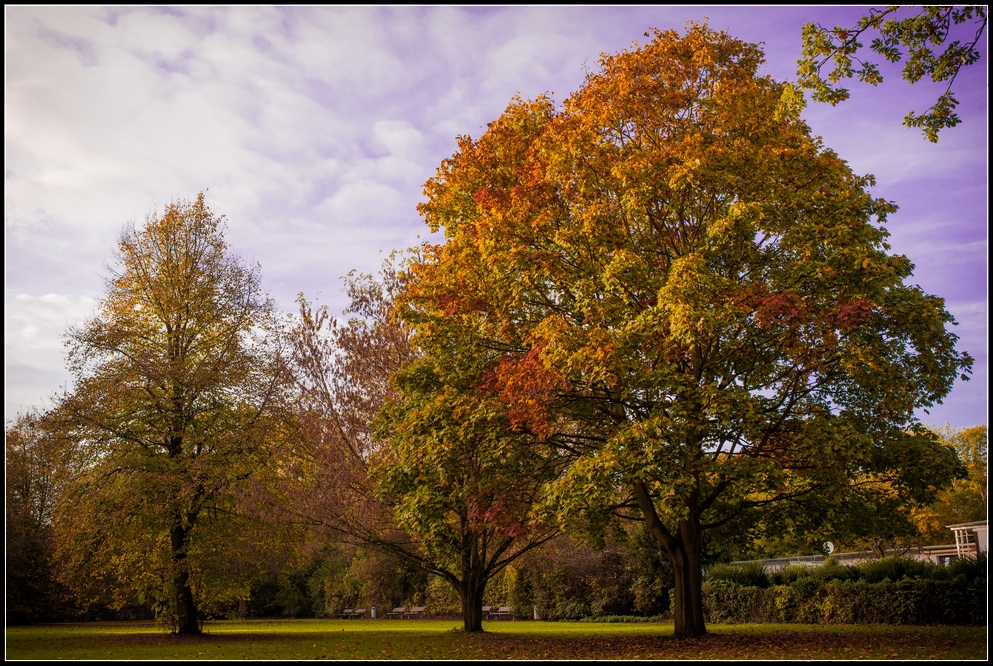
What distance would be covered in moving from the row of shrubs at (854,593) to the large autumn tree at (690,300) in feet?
20.7

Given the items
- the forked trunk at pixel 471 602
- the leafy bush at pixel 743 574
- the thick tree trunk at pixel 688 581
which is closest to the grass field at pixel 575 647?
the thick tree trunk at pixel 688 581

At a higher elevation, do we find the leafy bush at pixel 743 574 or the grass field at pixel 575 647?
the grass field at pixel 575 647

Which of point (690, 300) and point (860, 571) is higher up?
point (690, 300)

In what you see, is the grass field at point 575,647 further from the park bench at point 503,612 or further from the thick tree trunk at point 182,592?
the park bench at point 503,612

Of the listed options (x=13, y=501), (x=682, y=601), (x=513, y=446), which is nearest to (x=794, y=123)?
(x=513, y=446)

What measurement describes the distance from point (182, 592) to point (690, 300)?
19.3 meters

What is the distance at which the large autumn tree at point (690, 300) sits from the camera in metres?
14.0

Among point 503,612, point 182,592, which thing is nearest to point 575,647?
point 182,592

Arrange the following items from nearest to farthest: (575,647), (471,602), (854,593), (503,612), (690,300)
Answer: (690,300) → (575,647) → (854,593) → (471,602) → (503,612)

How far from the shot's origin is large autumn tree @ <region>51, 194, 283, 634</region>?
21.7 m

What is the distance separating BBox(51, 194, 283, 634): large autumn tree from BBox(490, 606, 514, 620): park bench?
729 inches

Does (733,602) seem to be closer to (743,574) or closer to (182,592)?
(743,574)

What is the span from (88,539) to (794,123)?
73.0 feet

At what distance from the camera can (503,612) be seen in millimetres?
40250
